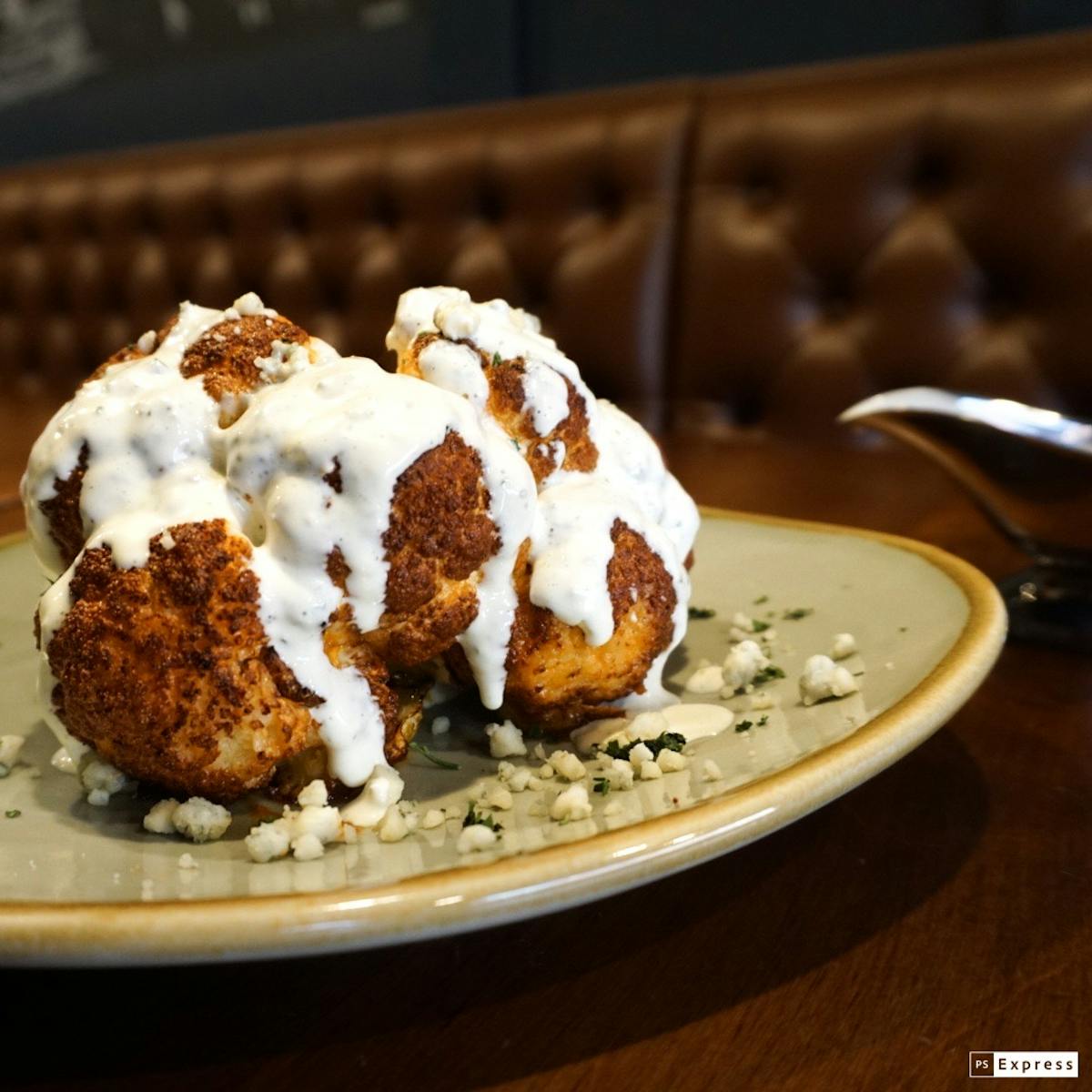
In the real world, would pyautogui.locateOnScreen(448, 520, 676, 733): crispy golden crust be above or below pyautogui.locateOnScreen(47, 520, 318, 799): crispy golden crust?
below

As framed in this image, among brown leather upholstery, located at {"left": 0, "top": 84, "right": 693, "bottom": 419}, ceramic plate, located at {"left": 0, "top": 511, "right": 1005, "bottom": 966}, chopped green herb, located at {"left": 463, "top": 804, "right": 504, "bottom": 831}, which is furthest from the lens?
brown leather upholstery, located at {"left": 0, "top": 84, "right": 693, "bottom": 419}

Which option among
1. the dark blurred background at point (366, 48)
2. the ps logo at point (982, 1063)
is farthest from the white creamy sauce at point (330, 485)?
the dark blurred background at point (366, 48)

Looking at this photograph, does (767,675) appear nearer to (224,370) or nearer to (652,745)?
(652,745)

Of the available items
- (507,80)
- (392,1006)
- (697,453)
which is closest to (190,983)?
(392,1006)

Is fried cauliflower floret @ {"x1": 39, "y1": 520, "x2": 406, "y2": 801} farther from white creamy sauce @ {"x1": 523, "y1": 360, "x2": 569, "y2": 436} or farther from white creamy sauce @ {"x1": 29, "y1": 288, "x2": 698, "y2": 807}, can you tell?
white creamy sauce @ {"x1": 523, "y1": 360, "x2": 569, "y2": 436}

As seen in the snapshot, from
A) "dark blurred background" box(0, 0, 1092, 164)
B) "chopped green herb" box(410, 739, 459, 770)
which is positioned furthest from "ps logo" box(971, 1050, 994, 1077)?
"dark blurred background" box(0, 0, 1092, 164)
